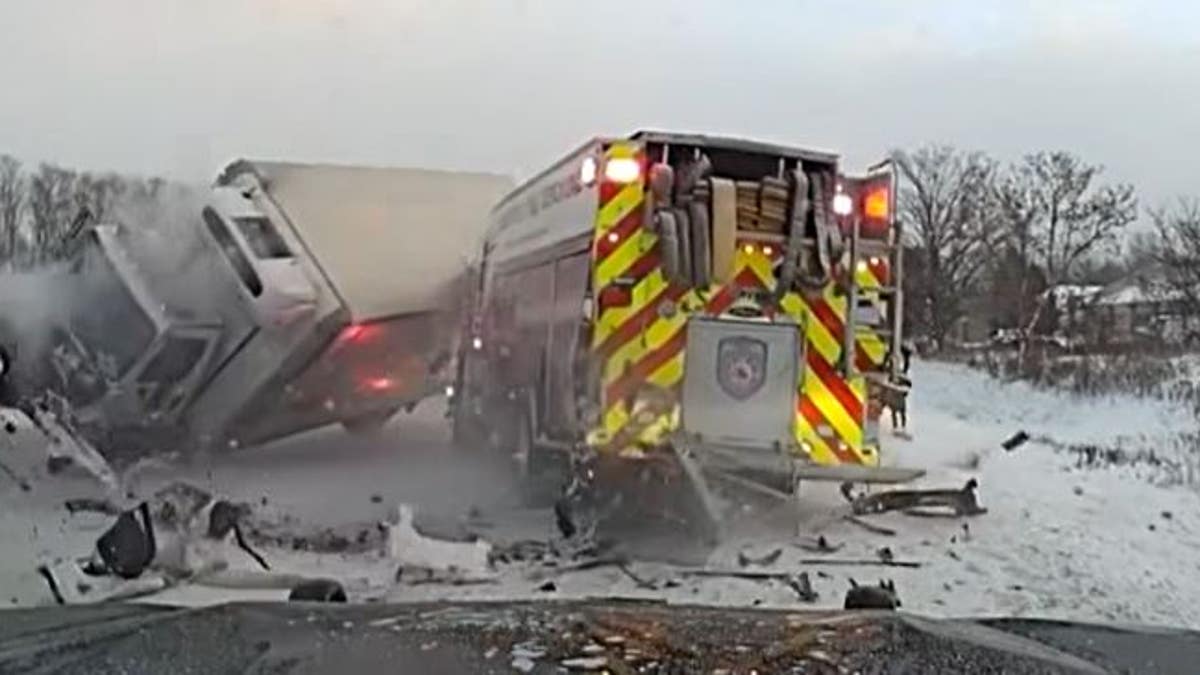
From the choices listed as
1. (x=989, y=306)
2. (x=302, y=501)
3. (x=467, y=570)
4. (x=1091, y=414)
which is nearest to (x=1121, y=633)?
(x=467, y=570)

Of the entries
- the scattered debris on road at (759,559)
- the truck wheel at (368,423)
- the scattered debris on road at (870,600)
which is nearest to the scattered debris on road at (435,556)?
the scattered debris on road at (759,559)

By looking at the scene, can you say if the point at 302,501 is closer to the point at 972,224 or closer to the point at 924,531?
the point at 924,531

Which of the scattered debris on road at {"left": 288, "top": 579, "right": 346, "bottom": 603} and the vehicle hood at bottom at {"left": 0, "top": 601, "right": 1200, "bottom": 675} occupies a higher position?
the vehicle hood at bottom at {"left": 0, "top": 601, "right": 1200, "bottom": 675}

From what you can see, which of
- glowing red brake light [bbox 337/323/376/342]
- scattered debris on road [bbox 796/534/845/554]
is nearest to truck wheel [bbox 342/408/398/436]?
glowing red brake light [bbox 337/323/376/342]

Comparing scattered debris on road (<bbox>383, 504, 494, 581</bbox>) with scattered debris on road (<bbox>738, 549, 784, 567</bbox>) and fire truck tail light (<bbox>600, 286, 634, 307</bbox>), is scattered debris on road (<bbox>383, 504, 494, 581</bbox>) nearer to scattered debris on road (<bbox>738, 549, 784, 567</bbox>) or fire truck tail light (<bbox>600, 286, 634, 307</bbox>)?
scattered debris on road (<bbox>738, 549, 784, 567</bbox>)

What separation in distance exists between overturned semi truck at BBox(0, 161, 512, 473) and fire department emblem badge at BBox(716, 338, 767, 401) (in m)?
4.02

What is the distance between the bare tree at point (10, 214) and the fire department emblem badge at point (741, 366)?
230 inches

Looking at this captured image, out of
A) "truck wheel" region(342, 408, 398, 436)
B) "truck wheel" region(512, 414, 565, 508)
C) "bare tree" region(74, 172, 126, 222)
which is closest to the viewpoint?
"truck wheel" region(512, 414, 565, 508)

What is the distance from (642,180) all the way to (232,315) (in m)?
4.16

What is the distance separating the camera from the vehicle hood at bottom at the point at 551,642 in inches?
105

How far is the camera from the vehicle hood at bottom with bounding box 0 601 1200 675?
2670 mm

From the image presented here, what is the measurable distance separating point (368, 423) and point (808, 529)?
6.30 m

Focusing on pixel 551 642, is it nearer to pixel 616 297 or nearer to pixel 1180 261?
pixel 616 297

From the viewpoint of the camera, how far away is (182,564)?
8.05m
